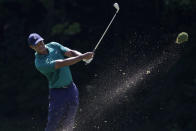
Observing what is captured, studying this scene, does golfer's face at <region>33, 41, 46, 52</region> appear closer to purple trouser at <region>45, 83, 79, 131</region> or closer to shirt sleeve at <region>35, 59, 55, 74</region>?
shirt sleeve at <region>35, 59, 55, 74</region>

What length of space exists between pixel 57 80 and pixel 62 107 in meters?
0.34

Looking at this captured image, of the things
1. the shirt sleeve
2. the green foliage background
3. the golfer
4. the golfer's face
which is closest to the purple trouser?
the golfer

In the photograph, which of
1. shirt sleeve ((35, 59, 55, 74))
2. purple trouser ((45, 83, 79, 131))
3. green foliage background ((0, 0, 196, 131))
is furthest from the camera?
green foliage background ((0, 0, 196, 131))

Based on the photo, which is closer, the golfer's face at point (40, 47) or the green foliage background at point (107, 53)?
the golfer's face at point (40, 47)

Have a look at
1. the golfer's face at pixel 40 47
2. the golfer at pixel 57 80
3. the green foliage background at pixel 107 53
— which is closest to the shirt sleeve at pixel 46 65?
the golfer at pixel 57 80

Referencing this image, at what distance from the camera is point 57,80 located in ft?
22.9

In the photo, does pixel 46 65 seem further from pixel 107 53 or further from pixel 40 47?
pixel 107 53

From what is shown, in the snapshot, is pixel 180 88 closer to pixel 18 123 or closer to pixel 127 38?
pixel 127 38

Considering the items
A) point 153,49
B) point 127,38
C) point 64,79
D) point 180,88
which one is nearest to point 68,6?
point 127,38

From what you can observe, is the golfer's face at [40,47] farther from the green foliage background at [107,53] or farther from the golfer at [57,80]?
the green foliage background at [107,53]

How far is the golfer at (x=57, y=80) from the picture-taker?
269 inches

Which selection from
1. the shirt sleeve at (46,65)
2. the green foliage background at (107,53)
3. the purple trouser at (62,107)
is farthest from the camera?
the green foliage background at (107,53)

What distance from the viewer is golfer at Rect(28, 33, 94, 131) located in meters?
6.84

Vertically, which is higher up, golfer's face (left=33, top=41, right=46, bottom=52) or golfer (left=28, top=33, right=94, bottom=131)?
golfer's face (left=33, top=41, right=46, bottom=52)
